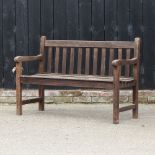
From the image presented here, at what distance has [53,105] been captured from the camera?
30.6 feet

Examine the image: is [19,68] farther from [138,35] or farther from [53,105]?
[138,35]

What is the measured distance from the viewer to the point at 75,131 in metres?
7.17

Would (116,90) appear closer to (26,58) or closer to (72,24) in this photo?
(26,58)

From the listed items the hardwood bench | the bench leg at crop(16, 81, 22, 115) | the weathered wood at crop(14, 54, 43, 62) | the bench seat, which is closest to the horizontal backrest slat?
the hardwood bench

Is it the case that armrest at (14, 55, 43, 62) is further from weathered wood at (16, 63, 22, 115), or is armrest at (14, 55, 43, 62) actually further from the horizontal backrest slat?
the horizontal backrest slat

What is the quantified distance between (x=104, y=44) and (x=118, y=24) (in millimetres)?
913

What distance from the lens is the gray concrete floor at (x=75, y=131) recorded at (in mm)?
6199

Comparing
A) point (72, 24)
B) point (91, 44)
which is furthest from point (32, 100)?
point (72, 24)

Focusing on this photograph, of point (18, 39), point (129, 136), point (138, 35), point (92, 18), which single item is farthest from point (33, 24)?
point (129, 136)

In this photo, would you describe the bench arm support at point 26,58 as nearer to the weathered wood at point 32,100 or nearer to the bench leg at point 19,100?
the bench leg at point 19,100

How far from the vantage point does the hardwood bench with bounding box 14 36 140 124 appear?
25.3 ft

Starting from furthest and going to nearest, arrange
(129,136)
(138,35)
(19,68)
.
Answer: (138,35)
(19,68)
(129,136)

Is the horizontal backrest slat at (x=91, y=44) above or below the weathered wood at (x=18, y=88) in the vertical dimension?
above

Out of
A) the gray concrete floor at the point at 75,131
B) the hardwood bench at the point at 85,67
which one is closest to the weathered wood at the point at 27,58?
the hardwood bench at the point at 85,67
